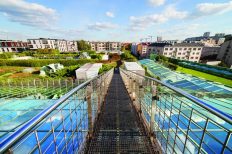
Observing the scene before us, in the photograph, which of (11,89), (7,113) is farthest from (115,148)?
(11,89)

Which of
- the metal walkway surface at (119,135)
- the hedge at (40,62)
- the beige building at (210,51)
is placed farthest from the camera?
the beige building at (210,51)

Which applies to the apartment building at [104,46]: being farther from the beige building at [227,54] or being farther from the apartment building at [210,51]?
the beige building at [227,54]

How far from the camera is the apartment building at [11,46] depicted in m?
60.4

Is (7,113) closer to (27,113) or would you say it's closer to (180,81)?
(27,113)

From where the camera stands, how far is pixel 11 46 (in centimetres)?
6150

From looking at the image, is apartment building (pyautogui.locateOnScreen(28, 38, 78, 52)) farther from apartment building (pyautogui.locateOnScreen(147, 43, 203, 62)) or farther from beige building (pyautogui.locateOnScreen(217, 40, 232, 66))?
beige building (pyautogui.locateOnScreen(217, 40, 232, 66))

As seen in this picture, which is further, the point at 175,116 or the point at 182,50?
the point at 182,50

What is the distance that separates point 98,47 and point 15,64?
157ft

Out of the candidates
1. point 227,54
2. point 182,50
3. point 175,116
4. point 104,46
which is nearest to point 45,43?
point 104,46

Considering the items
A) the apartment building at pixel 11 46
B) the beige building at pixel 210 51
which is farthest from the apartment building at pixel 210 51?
the apartment building at pixel 11 46

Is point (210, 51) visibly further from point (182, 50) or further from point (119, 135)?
point (119, 135)

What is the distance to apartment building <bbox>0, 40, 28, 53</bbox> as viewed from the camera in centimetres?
6041

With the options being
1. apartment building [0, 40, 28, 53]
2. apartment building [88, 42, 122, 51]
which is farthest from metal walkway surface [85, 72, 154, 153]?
apartment building [0, 40, 28, 53]

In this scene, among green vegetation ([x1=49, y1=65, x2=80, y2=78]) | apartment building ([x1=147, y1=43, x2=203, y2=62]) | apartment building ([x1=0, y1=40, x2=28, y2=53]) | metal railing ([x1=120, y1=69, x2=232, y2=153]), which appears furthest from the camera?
apartment building ([x1=0, y1=40, x2=28, y2=53])
